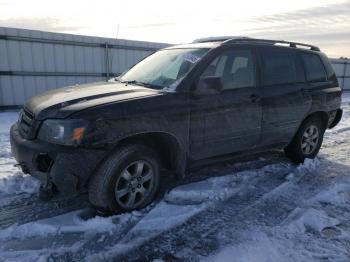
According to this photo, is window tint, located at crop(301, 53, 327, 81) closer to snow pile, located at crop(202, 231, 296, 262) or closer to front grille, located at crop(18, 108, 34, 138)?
snow pile, located at crop(202, 231, 296, 262)

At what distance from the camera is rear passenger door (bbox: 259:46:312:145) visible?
494 centimetres

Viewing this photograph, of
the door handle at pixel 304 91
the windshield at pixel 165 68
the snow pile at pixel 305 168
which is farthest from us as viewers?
the door handle at pixel 304 91

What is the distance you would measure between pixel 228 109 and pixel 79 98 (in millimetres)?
1781

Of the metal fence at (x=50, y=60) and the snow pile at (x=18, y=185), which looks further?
the metal fence at (x=50, y=60)

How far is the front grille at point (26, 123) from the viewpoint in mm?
3659

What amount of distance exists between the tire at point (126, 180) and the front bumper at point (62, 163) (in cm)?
14

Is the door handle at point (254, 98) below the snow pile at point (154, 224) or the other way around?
the other way around

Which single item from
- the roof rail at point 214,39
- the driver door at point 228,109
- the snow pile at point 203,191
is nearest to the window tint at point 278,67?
the driver door at point 228,109

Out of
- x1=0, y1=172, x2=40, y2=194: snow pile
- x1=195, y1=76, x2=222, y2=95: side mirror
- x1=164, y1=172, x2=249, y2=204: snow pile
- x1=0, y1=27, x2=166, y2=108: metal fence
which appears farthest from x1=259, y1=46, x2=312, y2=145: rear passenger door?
x1=0, y1=27, x2=166, y2=108: metal fence

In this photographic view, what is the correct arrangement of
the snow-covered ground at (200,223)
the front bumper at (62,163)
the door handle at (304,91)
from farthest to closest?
the door handle at (304,91), the front bumper at (62,163), the snow-covered ground at (200,223)

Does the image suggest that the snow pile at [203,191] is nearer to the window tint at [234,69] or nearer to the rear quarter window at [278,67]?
the window tint at [234,69]

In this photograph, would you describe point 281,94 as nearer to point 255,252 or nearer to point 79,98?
point 255,252

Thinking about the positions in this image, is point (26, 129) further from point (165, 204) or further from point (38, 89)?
point (38, 89)

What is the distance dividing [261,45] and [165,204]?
258cm
